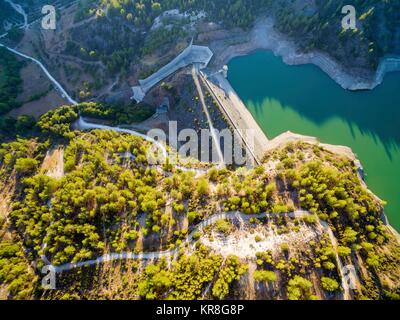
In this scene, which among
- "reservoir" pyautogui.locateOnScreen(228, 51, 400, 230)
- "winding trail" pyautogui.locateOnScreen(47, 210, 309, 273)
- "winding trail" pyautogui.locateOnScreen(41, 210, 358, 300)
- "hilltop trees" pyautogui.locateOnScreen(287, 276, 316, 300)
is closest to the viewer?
"hilltop trees" pyautogui.locateOnScreen(287, 276, 316, 300)

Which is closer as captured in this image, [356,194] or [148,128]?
[356,194]

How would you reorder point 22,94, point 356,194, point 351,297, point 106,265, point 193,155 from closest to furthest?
point 351,297, point 106,265, point 356,194, point 193,155, point 22,94

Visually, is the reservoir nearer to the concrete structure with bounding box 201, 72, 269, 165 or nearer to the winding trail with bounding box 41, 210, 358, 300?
the concrete structure with bounding box 201, 72, 269, 165

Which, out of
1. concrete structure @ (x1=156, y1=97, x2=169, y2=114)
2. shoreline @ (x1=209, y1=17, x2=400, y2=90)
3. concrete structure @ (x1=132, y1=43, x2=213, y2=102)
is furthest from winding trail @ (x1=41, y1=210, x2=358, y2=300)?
concrete structure @ (x1=132, y1=43, x2=213, y2=102)

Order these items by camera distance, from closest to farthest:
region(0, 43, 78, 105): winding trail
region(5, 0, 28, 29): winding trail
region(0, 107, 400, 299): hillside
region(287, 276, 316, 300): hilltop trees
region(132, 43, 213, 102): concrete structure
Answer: region(287, 276, 316, 300): hilltop trees
region(0, 107, 400, 299): hillside
region(132, 43, 213, 102): concrete structure
region(0, 43, 78, 105): winding trail
region(5, 0, 28, 29): winding trail

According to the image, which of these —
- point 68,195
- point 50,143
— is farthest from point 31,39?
point 68,195

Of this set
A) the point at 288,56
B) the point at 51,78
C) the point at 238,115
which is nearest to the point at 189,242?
the point at 238,115

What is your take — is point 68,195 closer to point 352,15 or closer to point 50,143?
point 50,143
